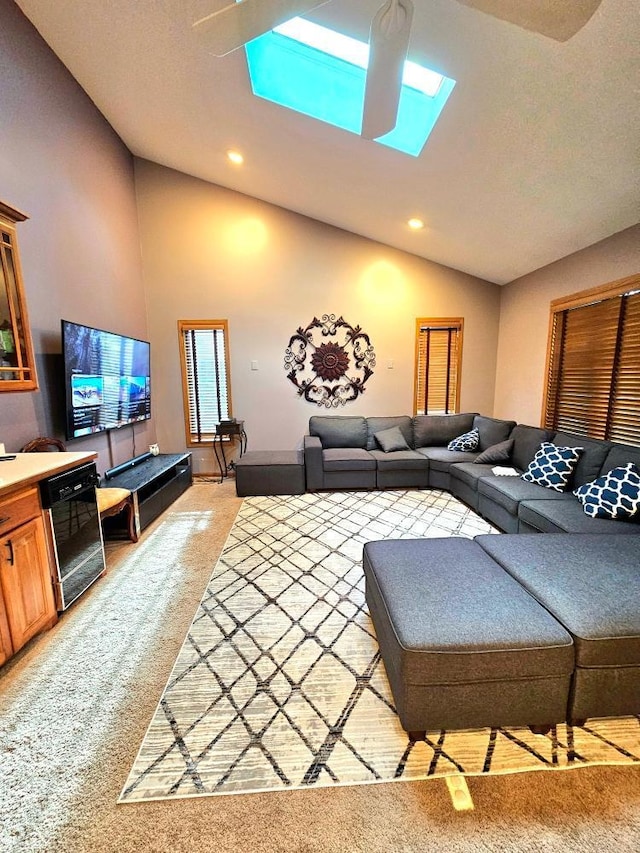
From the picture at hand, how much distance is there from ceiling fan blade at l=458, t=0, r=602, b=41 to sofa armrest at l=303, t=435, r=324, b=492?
3.44 m

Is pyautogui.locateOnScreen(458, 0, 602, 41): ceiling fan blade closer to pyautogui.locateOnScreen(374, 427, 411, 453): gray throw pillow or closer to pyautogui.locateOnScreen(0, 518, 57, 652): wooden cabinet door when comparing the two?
pyautogui.locateOnScreen(0, 518, 57, 652): wooden cabinet door

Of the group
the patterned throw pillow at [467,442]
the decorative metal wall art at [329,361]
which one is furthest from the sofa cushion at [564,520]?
the decorative metal wall art at [329,361]

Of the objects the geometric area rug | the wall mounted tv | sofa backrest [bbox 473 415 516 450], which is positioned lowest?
the geometric area rug

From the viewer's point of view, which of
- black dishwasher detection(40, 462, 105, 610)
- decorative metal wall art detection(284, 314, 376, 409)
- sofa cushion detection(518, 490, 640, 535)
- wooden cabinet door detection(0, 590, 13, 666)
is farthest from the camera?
decorative metal wall art detection(284, 314, 376, 409)

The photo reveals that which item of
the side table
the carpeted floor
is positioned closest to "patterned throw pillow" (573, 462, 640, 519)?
the carpeted floor

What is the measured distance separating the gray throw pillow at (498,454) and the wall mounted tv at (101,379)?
400 centimetres

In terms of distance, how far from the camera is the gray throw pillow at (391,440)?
4.47m

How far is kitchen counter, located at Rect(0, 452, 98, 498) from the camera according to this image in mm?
1653

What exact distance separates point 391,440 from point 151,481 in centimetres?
288

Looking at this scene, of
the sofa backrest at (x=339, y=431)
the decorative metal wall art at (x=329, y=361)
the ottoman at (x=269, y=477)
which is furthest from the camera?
the decorative metal wall art at (x=329, y=361)

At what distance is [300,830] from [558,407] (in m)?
4.11

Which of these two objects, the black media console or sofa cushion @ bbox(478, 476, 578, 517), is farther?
the black media console

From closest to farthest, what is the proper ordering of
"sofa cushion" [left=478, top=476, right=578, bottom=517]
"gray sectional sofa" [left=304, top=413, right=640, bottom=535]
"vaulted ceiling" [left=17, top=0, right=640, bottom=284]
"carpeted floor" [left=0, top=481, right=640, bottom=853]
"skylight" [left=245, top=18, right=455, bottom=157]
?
1. "carpeted floor" [left=0, top=481, right=640, bottom=853]
2. "vaulted ceiling" [left=17, top=0, right=640, bottom=284]
3. "skylight" [left=245, top=18, right=455, bottom=157]
4. "gray sectional sofa" [left=304, top=413, right=640, bottom=535]
5. "sofa cushion" [left=478, top=476, right=578, bottom=517]

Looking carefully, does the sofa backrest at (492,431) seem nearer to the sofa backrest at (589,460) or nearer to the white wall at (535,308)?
the white wall at (535,308)
